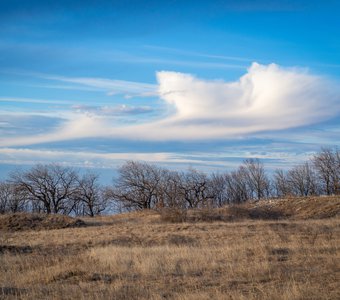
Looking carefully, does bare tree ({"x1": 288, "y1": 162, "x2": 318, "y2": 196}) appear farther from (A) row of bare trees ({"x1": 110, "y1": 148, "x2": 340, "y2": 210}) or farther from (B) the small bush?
(B) the small bush

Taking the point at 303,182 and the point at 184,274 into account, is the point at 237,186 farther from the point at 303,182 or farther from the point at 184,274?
the point at 184,274

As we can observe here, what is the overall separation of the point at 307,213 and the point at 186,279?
2657cm

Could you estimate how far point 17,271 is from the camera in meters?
10.2

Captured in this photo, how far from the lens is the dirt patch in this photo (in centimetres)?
2864

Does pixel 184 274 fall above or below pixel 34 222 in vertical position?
above

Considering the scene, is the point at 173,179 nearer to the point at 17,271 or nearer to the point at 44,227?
the point at 44,227

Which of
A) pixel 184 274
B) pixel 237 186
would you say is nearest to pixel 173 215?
pixel 184 274

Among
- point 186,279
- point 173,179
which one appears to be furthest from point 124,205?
point 186,279

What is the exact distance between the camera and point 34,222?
29469 millimetres

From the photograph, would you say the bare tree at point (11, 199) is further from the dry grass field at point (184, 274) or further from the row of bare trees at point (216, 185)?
the dry grass field at point (184, 274)

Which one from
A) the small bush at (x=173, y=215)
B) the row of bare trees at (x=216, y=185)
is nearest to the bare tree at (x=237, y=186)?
the row of bare trees at (x=216, y=185)

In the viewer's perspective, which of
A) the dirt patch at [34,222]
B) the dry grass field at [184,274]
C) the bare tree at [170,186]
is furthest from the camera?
the bare tree at [170,186]

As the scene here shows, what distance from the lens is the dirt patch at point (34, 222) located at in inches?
1128

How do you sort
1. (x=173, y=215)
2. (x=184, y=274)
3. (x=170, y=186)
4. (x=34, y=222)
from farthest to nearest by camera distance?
(x=170, y=186), (x=173, y=215), (x=34, y=222), (x=184, y=274)
